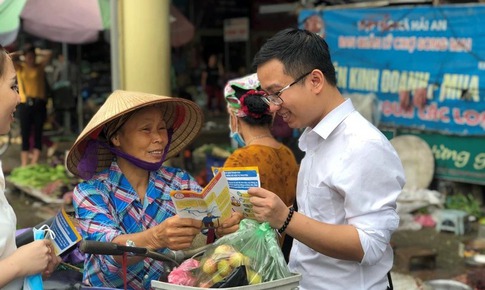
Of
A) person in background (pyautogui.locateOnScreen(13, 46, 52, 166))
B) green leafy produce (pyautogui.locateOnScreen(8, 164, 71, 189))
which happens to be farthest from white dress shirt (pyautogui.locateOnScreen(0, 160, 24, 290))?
person in background (pyautogui.locateOnScreen(13, 46, 52, 166))

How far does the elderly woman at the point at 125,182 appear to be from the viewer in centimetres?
266

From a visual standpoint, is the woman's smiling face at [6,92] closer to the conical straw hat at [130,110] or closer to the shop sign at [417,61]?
the conical straw hat at [130,110]

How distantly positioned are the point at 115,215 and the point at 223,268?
0.71 m

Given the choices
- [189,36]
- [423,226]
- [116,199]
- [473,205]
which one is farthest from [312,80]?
[189,36]

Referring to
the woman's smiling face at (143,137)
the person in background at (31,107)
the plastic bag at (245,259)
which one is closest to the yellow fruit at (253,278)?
the plastic bag at (245,259)

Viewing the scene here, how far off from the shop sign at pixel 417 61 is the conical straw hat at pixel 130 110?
5.53 meters

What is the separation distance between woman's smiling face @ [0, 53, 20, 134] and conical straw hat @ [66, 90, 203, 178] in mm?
470

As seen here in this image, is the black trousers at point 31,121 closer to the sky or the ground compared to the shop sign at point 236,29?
closer to the ground

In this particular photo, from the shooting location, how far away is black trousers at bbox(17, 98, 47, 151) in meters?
11.1

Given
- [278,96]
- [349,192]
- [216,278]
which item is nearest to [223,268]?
[216,278]

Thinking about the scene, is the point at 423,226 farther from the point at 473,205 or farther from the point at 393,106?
the point at 393,106

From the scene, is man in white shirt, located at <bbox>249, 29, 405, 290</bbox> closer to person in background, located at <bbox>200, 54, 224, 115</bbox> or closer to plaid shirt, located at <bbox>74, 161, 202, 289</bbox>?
plaid shirt, located at <bbox>74, 161, 202, 289</bbox>

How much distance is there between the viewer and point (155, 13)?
19.0 ft

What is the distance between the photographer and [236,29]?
17531 millimetres
